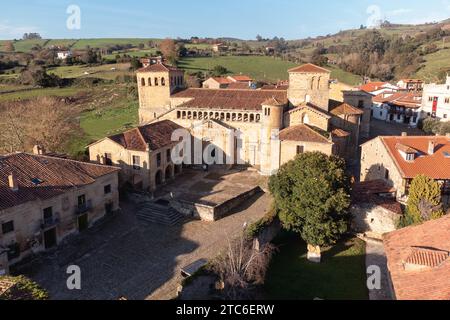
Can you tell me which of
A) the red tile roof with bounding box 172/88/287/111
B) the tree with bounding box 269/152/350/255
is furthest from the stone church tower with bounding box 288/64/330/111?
the tree with bounding box 269/152/350/255

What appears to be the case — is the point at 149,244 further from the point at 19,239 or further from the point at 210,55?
the point at 210,55

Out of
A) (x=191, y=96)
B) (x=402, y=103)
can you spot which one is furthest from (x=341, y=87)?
(x=191, y=96)

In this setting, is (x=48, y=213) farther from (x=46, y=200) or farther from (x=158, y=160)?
(x=158, y=160)

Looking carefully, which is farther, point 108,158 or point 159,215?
point 108,158

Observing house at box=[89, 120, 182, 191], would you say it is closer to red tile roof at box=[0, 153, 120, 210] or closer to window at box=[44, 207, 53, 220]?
red tile roof at box=[0, 153, 120, 210]

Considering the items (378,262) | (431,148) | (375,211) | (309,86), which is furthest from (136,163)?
(431,148)

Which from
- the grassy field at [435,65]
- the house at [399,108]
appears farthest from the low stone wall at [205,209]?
the grassy field at [435,65]
